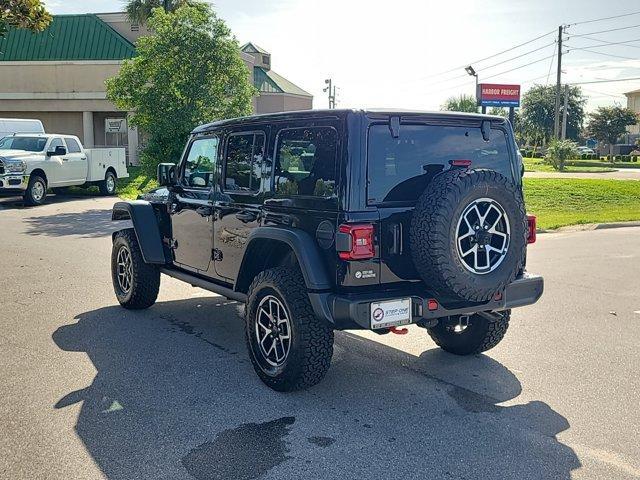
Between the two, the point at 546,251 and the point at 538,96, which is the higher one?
the point at 538,96

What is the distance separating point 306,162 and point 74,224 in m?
11.7

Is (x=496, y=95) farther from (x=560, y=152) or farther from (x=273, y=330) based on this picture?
(x=273, y=330)

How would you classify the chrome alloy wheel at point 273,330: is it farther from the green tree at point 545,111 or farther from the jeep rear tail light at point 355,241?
the green tree at point 545,111

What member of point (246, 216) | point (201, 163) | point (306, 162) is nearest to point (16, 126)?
point (201, 163)

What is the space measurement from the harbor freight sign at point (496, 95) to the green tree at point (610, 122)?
47994 millimetres

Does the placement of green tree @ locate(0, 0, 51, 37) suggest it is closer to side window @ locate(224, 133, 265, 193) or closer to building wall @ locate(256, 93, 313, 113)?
side window @ locate(224, 133, 265, 193)

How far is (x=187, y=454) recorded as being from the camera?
12.3 ft

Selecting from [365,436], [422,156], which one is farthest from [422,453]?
[422,156]

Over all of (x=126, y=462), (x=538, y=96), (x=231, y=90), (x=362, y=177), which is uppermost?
(x=538, y=96)

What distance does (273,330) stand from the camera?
15.9 ft

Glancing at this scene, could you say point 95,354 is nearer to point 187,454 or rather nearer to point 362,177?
point 187,454

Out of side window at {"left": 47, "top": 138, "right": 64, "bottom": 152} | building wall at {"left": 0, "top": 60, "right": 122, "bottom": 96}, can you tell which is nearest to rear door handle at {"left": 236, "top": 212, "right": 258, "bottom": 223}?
side window at {"left": 47, "top": 138, "right": 64, "bottom": 152}

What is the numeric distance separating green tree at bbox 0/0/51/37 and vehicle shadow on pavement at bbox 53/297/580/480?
334 inches

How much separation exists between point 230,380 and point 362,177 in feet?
6.06
